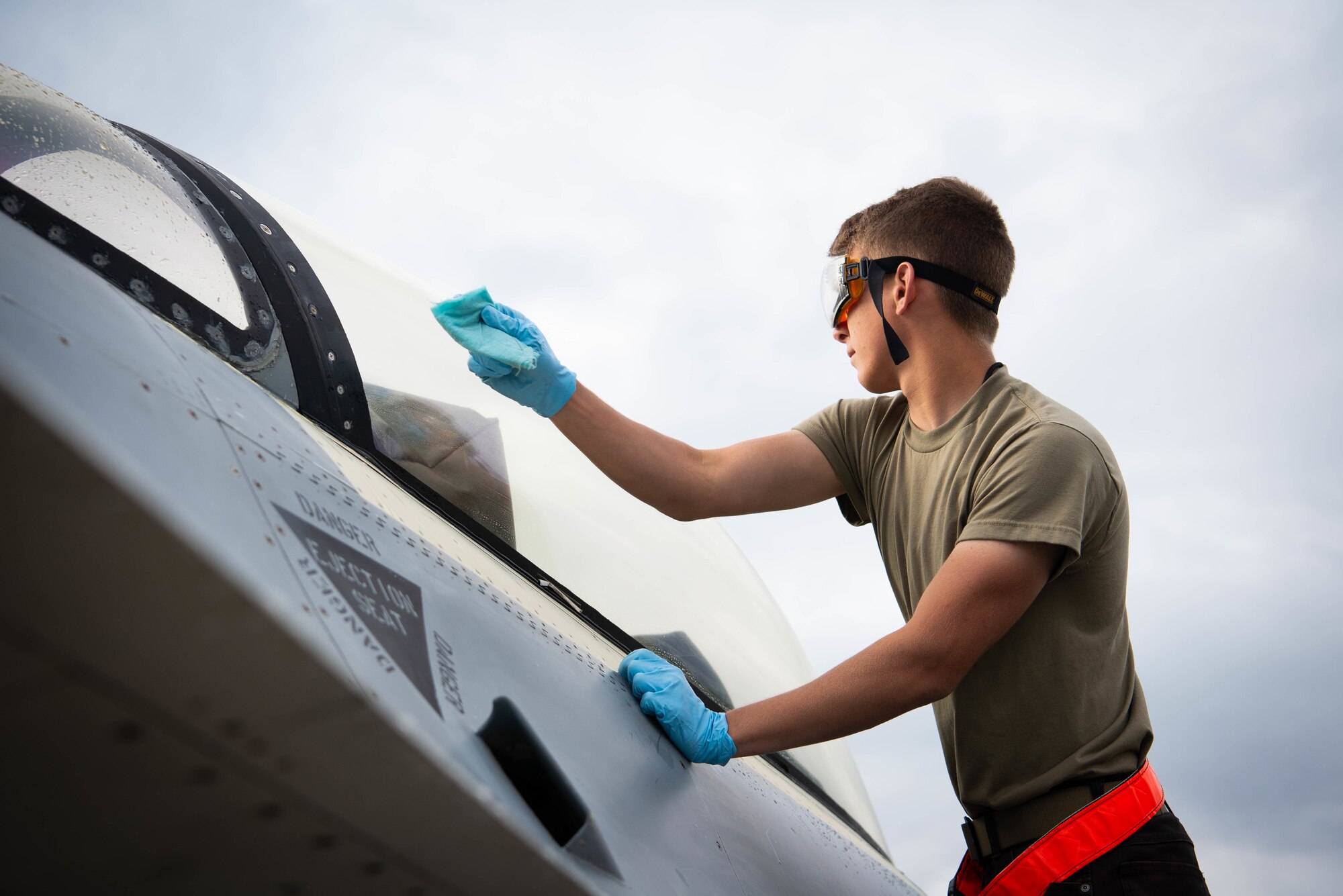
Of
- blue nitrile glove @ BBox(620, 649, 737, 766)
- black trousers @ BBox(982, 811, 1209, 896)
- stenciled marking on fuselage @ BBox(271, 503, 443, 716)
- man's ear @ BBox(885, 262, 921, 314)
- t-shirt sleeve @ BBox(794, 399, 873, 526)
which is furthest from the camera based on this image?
t-shirt sleeve @ BBox(794, 399, 873, 526)

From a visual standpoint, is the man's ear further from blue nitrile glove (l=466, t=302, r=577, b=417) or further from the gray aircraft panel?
the gray aircraft panel

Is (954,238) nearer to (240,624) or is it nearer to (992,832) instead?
(992,832)

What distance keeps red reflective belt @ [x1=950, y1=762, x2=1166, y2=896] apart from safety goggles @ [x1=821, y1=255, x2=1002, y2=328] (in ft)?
4.11

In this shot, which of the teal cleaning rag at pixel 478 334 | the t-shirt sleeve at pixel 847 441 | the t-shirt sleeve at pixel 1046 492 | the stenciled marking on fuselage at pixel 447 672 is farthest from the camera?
the t-shirt sleeve at pixel 847 441

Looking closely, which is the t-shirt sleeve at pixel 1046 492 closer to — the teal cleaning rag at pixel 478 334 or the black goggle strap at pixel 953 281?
the black goggle strap at pixel 953 281

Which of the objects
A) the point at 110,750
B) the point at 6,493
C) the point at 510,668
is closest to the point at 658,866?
the point at 510,668

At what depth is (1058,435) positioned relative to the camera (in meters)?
1.97

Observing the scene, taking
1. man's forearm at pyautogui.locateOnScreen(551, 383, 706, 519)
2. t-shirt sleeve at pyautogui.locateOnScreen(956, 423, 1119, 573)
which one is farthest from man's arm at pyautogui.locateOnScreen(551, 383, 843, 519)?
t-shirt sleeve at pyautogui.locateOnScreen(956, 423, 1119, 573)

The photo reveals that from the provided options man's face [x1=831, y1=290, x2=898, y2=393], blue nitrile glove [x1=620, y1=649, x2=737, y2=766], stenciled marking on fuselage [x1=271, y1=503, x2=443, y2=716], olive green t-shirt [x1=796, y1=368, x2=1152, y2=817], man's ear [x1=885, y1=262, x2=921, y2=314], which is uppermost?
man's ear [x1=885, y1=262, x2=921, y2=314]

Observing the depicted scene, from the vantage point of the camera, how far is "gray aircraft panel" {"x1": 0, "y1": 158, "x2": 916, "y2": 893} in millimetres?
641

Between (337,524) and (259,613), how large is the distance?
394mm

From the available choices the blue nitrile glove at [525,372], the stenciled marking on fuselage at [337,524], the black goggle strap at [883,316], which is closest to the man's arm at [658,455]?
the blue nitrile glove at [525,372]

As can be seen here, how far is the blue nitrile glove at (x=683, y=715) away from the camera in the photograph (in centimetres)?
169

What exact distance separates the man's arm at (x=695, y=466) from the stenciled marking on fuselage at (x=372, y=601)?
1.26 m
